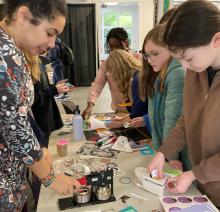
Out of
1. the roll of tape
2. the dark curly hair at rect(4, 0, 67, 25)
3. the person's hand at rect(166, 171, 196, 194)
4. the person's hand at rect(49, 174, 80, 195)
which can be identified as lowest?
the roll of tape

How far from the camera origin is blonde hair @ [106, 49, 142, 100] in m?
2.37

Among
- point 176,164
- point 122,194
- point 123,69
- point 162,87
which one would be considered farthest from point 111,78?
point 122,194

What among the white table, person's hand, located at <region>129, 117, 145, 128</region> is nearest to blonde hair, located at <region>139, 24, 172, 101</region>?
person's hand, located at <region>129, 117, 145, 128</region>

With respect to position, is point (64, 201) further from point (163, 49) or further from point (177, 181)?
point (163, 49)

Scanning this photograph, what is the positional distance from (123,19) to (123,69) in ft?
28.3

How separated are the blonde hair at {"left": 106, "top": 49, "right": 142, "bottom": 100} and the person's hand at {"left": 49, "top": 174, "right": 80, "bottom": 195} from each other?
135 centimetres

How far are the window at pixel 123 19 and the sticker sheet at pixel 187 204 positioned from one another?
952cm

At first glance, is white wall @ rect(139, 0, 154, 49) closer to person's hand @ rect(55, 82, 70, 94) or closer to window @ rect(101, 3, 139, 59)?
window @ rect(101, 3, 139, 59)

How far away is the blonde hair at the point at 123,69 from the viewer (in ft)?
7.77

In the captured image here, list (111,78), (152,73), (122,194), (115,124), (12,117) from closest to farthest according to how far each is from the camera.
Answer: (12,117)
(122,194)
(152,73)
(115,124)
(111,78)

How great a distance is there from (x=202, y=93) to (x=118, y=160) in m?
0.63

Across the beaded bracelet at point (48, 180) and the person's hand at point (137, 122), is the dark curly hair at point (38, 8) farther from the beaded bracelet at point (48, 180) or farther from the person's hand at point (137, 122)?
the person's hand at point (137, 122)

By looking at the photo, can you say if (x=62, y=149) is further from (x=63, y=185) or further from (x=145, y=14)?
(x=145, y=14)

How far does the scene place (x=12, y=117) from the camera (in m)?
0.88
